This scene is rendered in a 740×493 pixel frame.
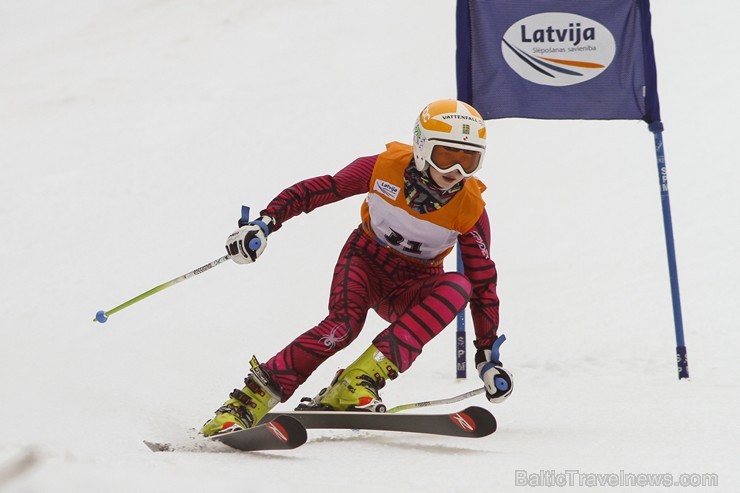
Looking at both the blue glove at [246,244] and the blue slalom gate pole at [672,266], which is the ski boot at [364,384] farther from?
the blue slalom gate pole at [672,266]

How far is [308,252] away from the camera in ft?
28.3

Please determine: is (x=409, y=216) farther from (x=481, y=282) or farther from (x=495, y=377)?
(x=495, y=377)

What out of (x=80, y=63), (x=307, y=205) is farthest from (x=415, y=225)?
(x=80, y=63)

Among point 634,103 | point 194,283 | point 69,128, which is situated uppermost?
point 634,103

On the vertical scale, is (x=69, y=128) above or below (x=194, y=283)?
above

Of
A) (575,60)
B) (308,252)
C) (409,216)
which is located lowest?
(308,252)

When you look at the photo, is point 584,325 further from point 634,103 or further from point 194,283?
point 194,283

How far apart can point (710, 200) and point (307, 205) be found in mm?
5475

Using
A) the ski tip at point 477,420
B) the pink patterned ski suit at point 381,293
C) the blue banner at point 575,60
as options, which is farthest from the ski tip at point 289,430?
the blue banner at point 575,60

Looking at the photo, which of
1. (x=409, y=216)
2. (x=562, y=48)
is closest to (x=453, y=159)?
(x=409, y=216)

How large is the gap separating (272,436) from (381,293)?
1.24 metres

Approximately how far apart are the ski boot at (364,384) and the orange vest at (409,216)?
0.66 meters

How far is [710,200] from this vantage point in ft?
27.8

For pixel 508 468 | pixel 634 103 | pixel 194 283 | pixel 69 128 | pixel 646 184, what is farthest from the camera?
pixel 69 128
